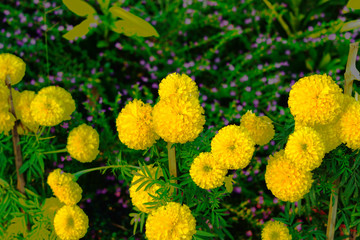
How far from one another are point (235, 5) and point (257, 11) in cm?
18

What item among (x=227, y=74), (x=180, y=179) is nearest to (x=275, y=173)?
(x=180, y=179)

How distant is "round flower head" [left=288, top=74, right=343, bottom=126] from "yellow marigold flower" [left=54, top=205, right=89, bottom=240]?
0.80 m

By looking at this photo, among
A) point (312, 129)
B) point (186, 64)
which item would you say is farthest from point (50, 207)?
point (186, 64)

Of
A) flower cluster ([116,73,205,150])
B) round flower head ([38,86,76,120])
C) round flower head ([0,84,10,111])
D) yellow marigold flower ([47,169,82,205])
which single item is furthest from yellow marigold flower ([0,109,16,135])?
flower cluster ([116,73,205,150])

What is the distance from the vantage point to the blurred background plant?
216 cm

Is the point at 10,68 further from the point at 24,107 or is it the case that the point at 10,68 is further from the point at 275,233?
the point at 275,233

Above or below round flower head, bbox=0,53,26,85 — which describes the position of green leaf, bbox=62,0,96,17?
above

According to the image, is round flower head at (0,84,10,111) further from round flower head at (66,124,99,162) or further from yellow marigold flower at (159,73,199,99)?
yellow marigold flower at (159,73,199,99)

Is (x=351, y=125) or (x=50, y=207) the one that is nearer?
(x=351, y=125)

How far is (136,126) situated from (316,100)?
20.1 inches

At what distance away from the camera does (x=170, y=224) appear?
3.61 feet

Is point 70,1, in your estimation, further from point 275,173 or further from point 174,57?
point 174,57

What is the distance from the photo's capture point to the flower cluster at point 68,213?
137cm

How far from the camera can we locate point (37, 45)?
260 centimetres
